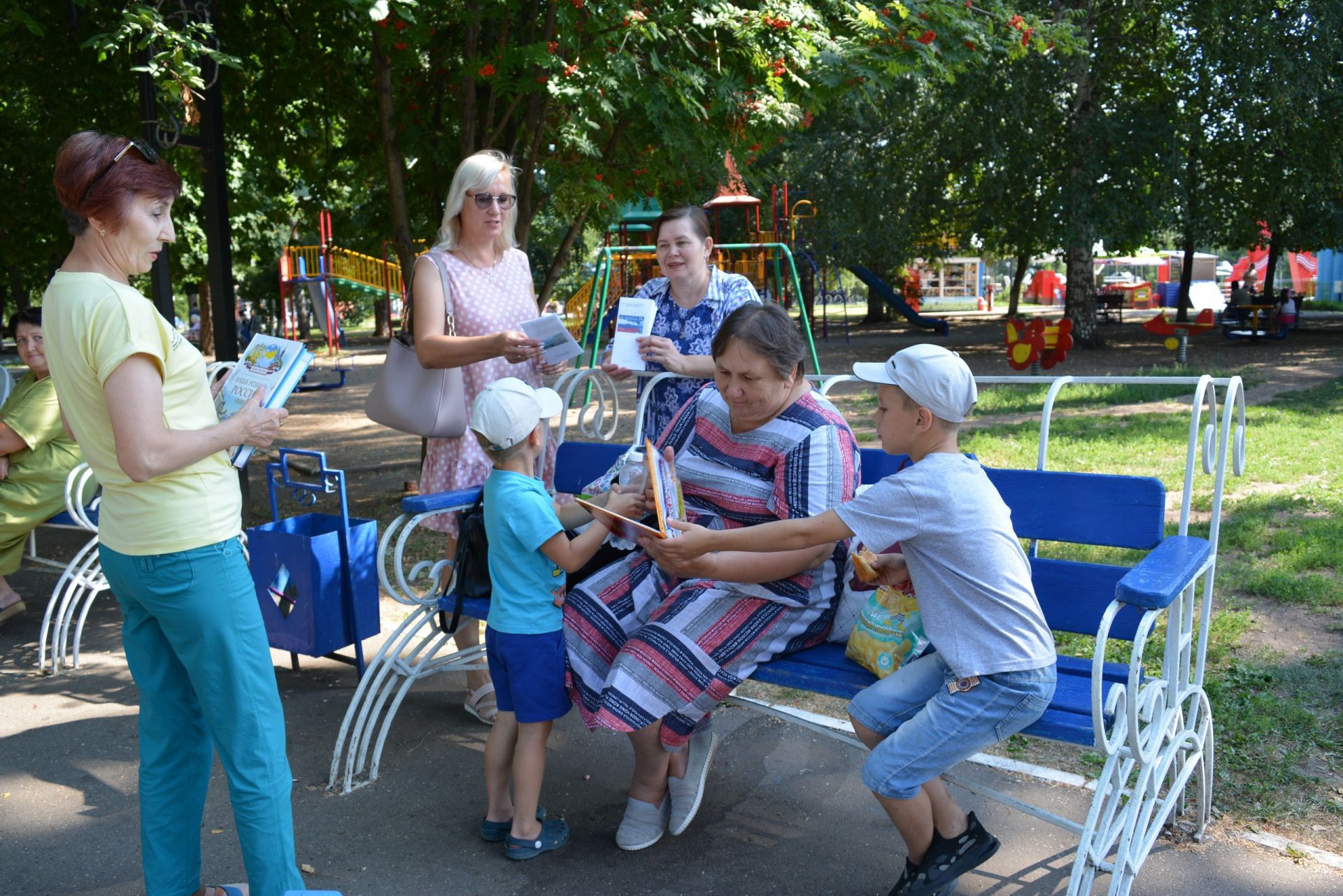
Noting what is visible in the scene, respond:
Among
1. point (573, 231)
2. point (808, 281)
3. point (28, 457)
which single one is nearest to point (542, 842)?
point (28, 457)

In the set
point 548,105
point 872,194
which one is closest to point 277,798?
point 548,105

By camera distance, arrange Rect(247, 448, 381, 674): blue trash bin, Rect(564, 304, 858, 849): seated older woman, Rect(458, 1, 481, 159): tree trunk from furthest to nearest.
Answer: Rect(458, 1, 481, 159): tree trunk → Rect(247, 448, 381, 674): blue trash bin → Rect(564, 304, 858, 849): seated older woman

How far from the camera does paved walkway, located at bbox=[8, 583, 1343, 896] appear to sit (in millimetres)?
2990

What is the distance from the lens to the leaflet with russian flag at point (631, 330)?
3863mm

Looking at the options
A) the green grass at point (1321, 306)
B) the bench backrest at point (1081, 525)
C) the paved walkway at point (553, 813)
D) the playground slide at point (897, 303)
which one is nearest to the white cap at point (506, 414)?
the paved walkway at point (553, 813)

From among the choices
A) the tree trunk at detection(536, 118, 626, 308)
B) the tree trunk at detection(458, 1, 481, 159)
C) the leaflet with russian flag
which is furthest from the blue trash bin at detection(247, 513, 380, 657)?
the tree trunk at detection(458, 1, 481, 159)

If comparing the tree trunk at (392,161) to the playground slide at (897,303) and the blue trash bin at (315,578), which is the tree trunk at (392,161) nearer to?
the blue trash bin at (315,578)

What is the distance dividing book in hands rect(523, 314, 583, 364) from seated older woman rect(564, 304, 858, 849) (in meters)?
0.58

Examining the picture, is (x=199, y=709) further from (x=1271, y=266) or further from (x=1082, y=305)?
(x=1271, y=266)

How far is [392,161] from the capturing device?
7.18 metres

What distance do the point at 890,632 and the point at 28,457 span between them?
14.5ft

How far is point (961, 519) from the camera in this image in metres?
2.55

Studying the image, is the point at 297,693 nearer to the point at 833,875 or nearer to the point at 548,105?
the point at 833,875

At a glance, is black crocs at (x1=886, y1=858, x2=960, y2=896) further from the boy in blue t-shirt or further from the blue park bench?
the boy in blue t-shirt
